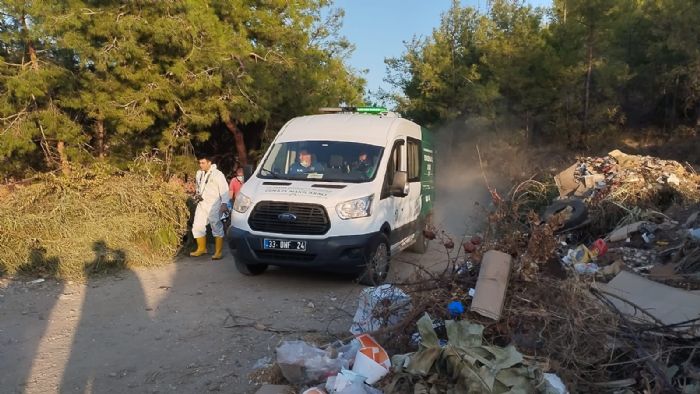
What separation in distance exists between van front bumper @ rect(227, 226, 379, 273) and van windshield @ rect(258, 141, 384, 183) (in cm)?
98

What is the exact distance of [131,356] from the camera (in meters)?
5.19

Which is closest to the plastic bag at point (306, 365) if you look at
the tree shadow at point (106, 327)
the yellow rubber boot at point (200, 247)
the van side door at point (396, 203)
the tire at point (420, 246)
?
the tree shadow at point (106, 327)

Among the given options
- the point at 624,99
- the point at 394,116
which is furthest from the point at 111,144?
the point at 624,99

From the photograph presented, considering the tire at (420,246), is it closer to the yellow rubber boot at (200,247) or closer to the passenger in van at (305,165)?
the passenger in van at (305,165)

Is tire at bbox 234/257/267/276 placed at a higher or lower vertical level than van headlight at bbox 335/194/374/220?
lower

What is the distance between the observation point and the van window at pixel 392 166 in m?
7.88

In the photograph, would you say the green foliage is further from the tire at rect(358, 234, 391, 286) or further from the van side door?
the tire at rect(358, 234, 391, 286)

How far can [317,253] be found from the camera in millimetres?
7113

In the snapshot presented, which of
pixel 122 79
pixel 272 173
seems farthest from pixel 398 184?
pixel 122 79

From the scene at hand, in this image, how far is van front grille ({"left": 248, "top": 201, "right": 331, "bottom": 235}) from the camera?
7.14m

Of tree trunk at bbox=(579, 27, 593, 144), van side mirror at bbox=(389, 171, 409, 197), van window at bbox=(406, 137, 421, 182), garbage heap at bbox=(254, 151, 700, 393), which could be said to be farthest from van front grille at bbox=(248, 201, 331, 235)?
tree trunk at bbox=(579, 27, 593, 144)

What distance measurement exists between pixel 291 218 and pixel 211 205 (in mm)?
2829

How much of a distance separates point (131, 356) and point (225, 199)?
4589 millimetres

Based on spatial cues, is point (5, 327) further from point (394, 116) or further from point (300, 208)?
point (394, 116)
